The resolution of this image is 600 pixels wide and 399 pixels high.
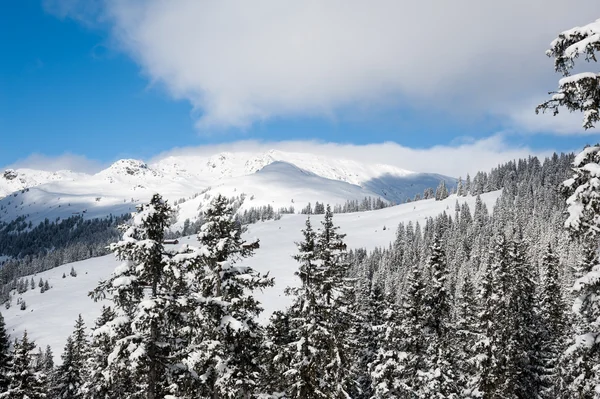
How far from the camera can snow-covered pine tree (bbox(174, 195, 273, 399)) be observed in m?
17.3

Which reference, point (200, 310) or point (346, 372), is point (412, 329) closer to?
point (346, 372)

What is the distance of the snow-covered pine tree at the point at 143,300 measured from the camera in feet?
50.2

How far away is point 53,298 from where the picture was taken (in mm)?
194000

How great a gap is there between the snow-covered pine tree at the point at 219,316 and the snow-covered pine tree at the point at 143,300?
84 centimetres

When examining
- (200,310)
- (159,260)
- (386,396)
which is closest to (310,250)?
(200,310)

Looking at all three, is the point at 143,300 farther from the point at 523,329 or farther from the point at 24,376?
the point at 523,329

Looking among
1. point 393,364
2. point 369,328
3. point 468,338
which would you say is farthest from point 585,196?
point 369,328

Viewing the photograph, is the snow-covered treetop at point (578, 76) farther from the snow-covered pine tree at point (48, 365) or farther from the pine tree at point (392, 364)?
the snow-covered pine tree at point (48, 365)

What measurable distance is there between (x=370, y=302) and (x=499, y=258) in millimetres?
12209

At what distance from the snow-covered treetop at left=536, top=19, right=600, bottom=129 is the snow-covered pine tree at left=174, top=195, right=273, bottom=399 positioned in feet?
42.4

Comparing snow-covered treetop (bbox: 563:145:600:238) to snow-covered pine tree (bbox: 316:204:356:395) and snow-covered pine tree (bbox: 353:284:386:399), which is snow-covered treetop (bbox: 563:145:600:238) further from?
snow-covered pine tree (bbox: 353:284:386:399)

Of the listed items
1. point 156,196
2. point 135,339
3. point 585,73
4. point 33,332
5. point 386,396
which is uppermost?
point 585,73

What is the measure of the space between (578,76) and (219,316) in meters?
15.4

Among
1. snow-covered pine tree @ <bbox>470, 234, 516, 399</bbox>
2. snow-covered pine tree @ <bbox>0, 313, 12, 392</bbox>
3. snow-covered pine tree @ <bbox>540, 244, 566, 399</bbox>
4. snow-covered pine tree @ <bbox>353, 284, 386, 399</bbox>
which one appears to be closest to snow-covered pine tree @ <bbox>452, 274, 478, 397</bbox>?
snow-covered pine tree @ <bbox>470, 234, 516, 399</bbox>
